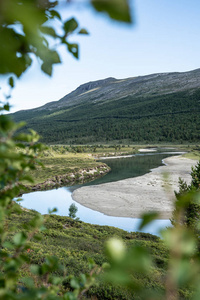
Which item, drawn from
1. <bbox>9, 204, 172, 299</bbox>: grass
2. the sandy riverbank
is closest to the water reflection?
the sandy riverbank

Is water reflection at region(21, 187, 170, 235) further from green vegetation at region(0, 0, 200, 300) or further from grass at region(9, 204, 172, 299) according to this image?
green vegetation at region(0, 0, 200, 300)

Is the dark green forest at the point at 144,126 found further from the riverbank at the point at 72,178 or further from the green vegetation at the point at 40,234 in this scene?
the green vegetation at the point at 40,234

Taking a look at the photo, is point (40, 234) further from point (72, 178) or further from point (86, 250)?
point (72, 178)

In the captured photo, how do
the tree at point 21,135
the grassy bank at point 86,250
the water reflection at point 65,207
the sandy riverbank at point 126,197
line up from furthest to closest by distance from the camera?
the sandy riverbank at point 126,197 → the water reflection at point 65,207 → the grassy bank at point 86,250 → the tree at point 21,135

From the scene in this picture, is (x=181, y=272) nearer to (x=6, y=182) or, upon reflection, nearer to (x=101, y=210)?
(x=6, y=182)

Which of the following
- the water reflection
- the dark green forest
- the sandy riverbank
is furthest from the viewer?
the dark green forest

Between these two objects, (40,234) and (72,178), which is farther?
(72,178)

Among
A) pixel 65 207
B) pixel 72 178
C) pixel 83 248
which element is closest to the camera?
pixel 83 248

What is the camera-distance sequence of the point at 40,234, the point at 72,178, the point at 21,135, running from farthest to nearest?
the point at 72,178
the point at 40,234
the point at 21,135

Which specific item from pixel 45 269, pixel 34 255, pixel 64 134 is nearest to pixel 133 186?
pixel 34 255

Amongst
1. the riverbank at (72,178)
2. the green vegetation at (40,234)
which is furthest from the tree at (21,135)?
the riverbank at (72,178)

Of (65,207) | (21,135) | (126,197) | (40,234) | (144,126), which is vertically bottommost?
(126,197)

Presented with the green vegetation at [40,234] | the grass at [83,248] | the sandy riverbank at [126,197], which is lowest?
the sandy riverbank at [126,197]

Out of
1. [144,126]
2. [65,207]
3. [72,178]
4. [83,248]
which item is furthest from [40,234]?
[144,126]
